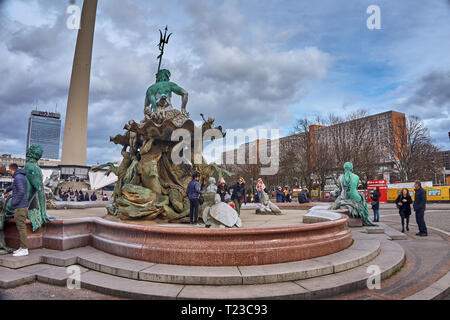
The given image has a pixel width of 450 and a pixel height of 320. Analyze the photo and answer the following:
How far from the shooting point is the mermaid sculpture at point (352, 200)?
9.55m

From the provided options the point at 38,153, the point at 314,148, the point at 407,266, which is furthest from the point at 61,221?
the point at 314,148

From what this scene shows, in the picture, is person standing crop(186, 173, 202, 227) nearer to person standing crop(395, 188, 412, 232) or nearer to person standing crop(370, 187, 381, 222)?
person standing crop(395, 188, 412, 232)

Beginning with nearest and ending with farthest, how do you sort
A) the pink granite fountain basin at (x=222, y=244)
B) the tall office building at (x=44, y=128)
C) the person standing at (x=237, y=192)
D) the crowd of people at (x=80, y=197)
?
the pink granite fountain basin at (x=222, y=244) < the person standing at (x=237, y=192) < the crowd of people at (x=80, y=197) < the tall office building at (x=44, y=128)

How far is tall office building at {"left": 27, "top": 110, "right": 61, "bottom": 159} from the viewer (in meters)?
170

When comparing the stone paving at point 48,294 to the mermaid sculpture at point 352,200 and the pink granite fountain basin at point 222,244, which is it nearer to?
the pink granite fountain basin at point 222,244

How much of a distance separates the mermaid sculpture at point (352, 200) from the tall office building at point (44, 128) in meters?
193

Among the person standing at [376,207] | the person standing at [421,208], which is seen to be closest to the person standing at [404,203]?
the person standing at [421,208]

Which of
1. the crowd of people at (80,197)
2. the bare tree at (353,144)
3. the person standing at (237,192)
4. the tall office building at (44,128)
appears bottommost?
the crowd of people at (80,197)

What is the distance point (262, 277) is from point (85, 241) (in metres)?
4.35

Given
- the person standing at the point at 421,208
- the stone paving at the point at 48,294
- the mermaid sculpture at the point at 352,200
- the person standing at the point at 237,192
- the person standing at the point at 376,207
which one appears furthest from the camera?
the person standing at the point at 376,207

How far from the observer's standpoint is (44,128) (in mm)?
176625

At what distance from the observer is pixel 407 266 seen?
5664 mm

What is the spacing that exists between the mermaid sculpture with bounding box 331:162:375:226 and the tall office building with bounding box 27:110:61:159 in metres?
193

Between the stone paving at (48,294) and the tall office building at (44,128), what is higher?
the tall office building at (44,128)
